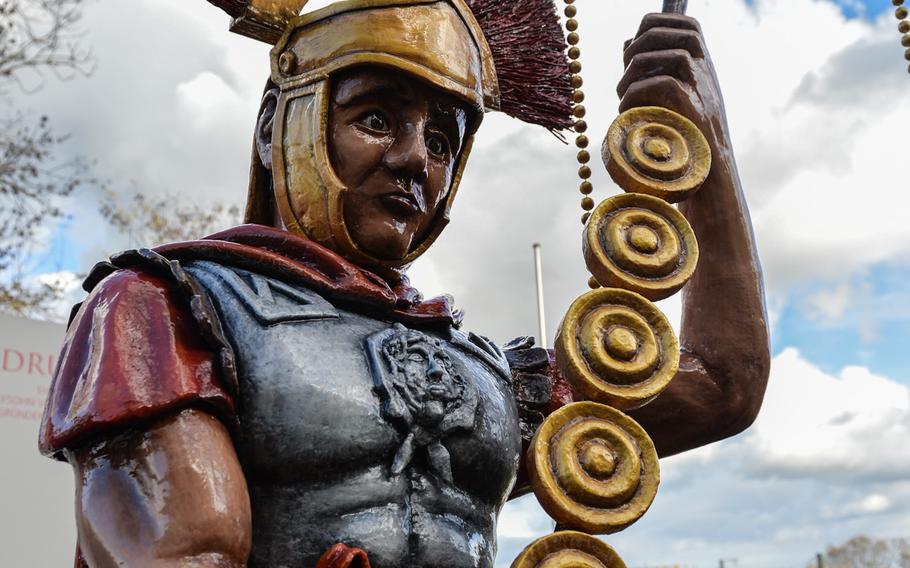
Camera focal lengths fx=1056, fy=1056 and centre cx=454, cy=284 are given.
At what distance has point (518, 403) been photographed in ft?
8.35

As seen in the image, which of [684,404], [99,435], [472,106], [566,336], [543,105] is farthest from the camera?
[543,105]

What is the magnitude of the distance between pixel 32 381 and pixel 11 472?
0.51 m

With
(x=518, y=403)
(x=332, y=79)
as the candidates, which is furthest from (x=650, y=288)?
(x=332, y=79)

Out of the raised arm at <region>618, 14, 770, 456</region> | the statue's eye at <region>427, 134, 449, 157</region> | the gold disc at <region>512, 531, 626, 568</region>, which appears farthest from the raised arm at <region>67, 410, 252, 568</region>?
the raised arm at <region>618, 14, 770, 456</region>

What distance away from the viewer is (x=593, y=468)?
7.24 feet

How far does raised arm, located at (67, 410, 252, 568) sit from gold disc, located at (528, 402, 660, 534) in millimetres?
641

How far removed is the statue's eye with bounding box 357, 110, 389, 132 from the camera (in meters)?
2.38

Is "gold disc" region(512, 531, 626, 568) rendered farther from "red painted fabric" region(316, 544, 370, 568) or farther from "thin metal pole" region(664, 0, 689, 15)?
"thin metal pole" region(664, 0, 689, 15)

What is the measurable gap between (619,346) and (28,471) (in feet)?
14.8

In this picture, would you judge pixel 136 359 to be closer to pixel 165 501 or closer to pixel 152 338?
pixel 152 338

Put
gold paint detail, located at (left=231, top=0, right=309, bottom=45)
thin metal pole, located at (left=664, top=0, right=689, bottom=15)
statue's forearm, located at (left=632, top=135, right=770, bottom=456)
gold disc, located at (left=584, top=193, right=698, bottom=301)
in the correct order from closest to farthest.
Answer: gold disc, located at (left=584, top=193, right=698, bottom=301), gold paint detail, located at (left=231, top=0, right=309, bottom=45), statue's forearm, located at (left=632, top=135, right=770, bottom=456), thin metal pole, located at (left=664, top=0, right=689, bottom=15)

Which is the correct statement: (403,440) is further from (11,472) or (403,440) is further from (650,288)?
(11,472)

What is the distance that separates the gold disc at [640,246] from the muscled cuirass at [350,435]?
455mm

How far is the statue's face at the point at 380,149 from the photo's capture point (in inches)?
93.0
